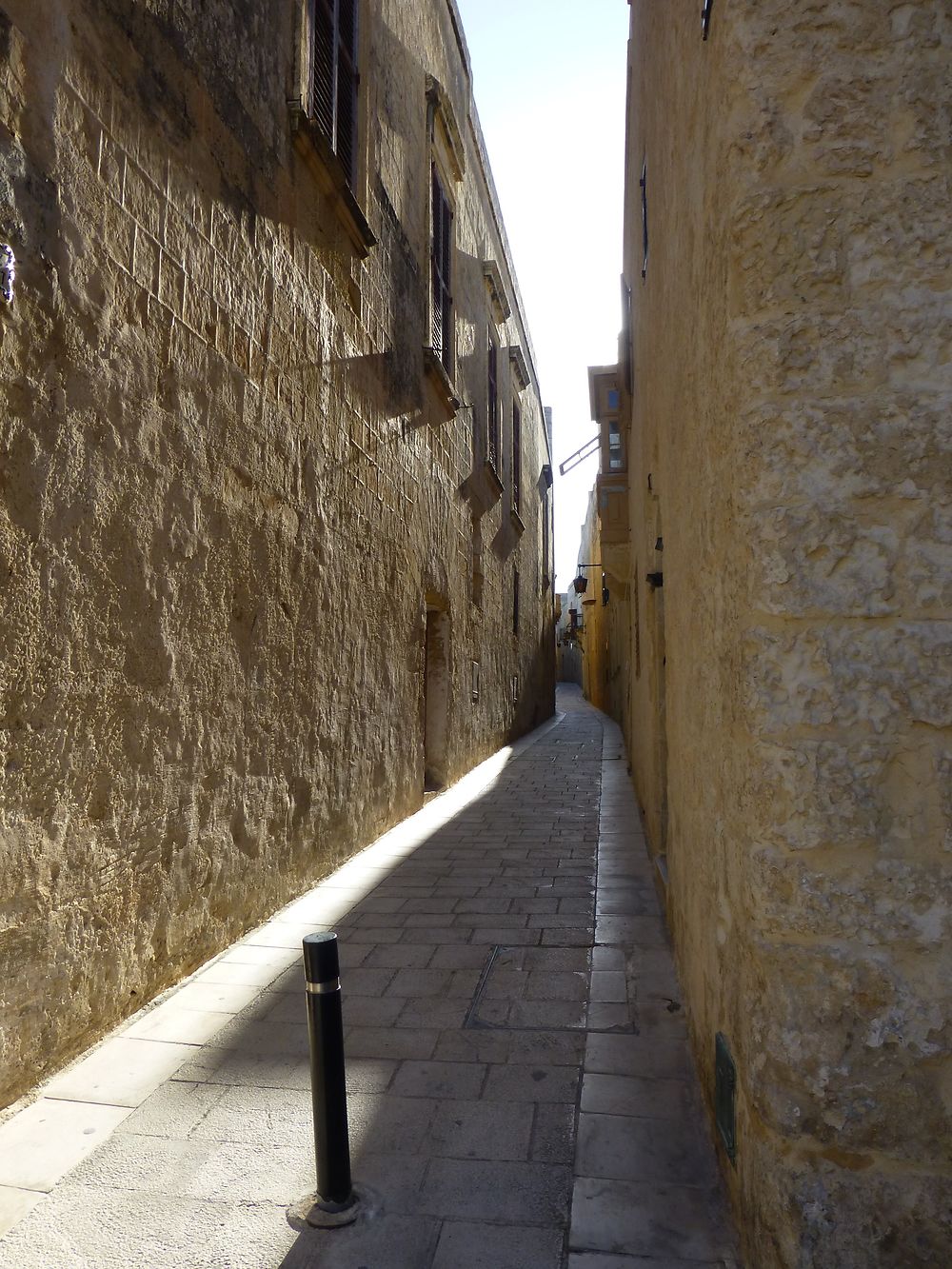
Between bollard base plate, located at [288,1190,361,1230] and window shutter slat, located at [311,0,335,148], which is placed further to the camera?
window shutter slat, located at [311,0,335,148]

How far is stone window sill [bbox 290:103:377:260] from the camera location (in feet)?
16.0

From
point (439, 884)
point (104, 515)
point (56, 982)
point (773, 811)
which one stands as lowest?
point (439, 884)

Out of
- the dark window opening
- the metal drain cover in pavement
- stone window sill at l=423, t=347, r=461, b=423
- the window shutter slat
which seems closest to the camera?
the metal drain cover in pavement

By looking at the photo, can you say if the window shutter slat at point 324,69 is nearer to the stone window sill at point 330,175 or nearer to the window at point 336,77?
the window at point 336,77

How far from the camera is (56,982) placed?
8.95 feet

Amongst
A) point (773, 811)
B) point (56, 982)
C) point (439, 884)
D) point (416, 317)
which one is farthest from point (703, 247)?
point (416, 317)

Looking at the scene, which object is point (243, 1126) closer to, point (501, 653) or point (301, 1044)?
point (301, 1044)

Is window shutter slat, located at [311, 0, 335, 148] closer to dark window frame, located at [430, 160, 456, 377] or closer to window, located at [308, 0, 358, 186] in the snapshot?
window, located at [308, 0, 358, 186]

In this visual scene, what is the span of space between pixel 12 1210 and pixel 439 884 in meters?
3.11

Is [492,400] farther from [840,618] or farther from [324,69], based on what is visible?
[840,618]

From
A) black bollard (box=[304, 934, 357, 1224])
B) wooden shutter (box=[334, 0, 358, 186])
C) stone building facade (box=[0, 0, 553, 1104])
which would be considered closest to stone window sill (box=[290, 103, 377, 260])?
stone building facade (box=[0, 0, 553, 1104])

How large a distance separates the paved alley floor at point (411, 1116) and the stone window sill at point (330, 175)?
4.34 meters

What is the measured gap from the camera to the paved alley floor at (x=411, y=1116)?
1.92 meters

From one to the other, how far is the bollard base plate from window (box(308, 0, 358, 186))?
17.5 ft
